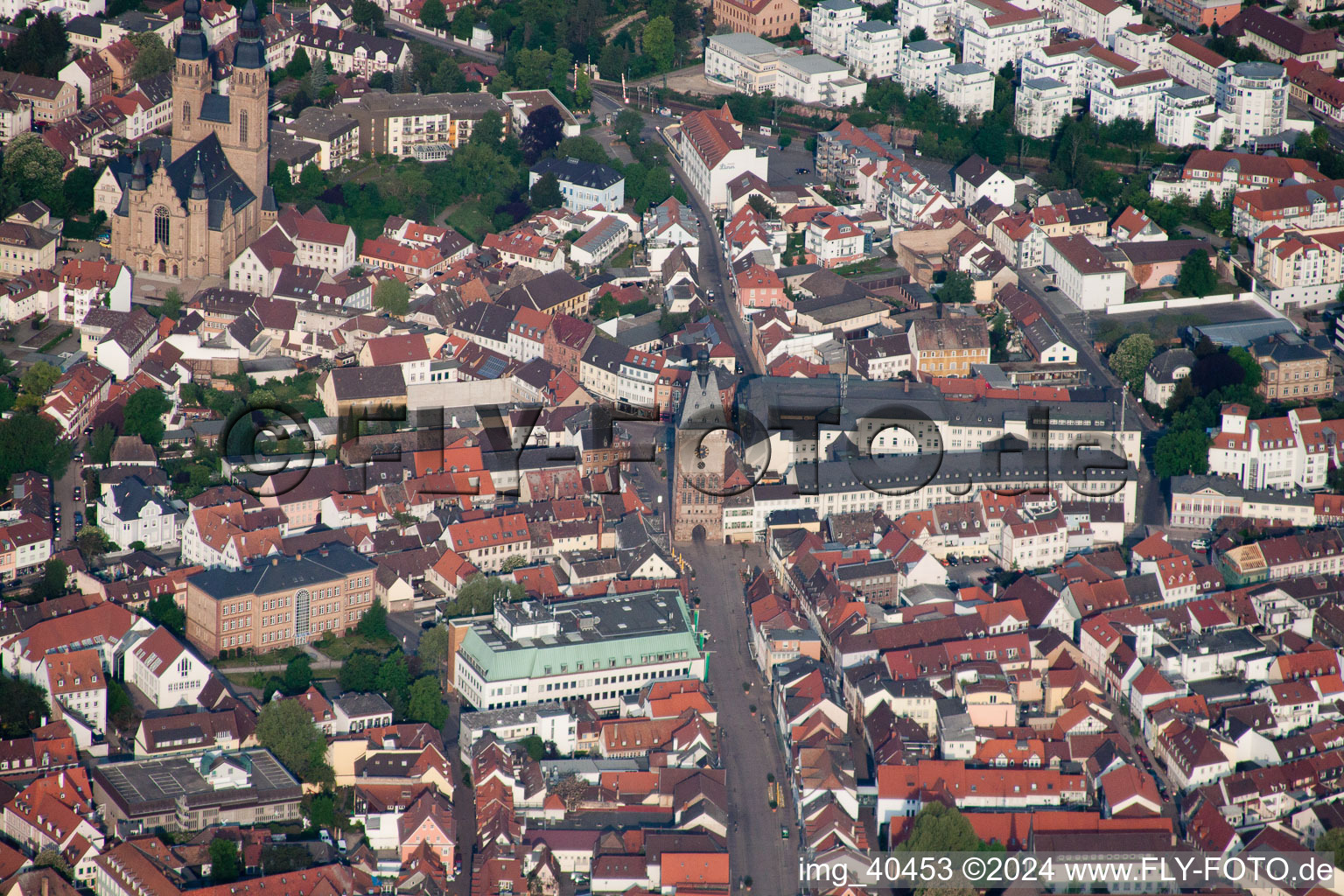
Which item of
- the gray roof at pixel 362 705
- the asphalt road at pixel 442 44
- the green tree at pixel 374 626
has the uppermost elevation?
the gray roof at pixel 362 705

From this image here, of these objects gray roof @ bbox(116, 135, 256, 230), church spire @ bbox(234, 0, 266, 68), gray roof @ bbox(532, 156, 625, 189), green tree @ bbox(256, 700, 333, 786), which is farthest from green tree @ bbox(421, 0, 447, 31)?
green tree @ bbox(256, 700, 333, 786)

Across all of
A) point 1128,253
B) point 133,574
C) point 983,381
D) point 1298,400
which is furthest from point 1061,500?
point 133,574

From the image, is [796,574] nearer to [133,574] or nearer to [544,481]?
[544,481]

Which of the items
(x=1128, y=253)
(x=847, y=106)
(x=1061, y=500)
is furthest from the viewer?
(x=847, y=106)

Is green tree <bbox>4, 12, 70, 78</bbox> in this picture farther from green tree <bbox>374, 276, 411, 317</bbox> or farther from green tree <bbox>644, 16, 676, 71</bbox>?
green tree <bbox>644, 16, 676, 71</bbox>

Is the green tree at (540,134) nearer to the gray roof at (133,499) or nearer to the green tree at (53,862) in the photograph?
the gray roof at (133,499)

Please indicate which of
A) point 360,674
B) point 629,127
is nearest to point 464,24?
point 629,127

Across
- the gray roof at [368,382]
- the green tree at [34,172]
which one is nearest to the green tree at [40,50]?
the green tree at [34,172]
